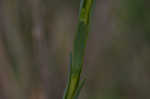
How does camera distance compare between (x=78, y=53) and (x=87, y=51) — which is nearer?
(x=78, y=53)

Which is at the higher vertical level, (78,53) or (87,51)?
(78,53)

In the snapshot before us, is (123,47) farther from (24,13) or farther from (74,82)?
(74,82)

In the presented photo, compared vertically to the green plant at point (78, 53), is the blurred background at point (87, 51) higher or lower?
lower

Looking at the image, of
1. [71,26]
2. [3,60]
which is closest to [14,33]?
[3,60]

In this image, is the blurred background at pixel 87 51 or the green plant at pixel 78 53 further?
the blurred background at pixel 87 51
